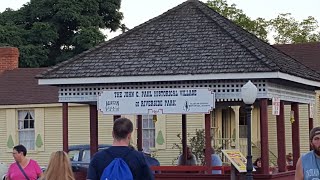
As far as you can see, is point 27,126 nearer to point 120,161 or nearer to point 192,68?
point 192,68

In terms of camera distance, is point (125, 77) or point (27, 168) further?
point (125, 77)

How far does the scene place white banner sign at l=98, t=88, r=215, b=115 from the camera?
21281 mm

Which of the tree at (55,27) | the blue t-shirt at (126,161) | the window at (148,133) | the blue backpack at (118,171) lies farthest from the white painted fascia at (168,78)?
the tree at (55,27)

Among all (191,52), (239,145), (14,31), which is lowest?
(239,145)

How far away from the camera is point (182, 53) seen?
884 inches

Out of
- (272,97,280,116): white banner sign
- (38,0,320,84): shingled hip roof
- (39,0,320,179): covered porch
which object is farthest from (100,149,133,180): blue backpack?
(272,97,280,116): white banner sign

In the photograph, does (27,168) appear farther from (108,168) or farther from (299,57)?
(299,57)

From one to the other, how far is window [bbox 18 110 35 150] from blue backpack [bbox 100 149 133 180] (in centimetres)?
2871

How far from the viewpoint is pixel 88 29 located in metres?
54.6

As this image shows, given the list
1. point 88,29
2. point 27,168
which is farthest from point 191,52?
point 88,29

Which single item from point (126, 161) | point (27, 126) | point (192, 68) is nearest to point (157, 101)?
point (192, 68)

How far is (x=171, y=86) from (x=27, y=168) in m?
7.36

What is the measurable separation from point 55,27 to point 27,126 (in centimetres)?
1814

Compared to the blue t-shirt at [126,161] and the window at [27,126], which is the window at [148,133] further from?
the blue t-shirt at [126,161]
